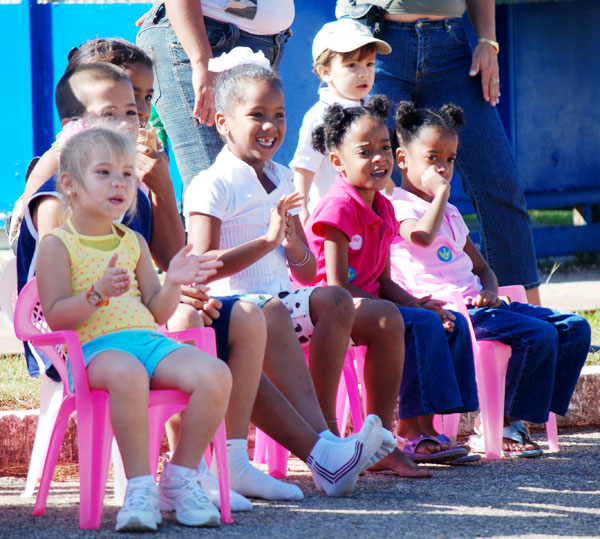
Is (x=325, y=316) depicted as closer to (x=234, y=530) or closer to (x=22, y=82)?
(x=234, y=530)

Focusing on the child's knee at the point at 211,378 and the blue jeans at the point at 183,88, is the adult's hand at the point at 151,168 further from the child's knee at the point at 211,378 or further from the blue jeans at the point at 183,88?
the child's knee at the point at 211,378

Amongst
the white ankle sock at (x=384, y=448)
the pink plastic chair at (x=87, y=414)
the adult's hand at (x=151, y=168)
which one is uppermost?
the adult's hand at (x=151, y=168)

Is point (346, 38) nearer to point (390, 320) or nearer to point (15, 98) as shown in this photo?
point (390, 320)

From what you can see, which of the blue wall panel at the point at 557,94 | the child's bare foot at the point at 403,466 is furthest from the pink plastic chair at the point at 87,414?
the blue wall panel at the point at 557,94

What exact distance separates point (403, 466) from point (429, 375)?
1.10 feet

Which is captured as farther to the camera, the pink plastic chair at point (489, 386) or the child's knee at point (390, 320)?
the pink plastic chair at point (489, 386)

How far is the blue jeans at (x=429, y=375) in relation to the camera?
375cm

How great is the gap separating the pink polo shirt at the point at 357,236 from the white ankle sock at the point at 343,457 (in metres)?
0.82

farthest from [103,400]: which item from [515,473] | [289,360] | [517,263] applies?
[517,263]

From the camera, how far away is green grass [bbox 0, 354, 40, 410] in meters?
4.04

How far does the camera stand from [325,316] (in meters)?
3.52

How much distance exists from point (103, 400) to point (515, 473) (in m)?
1.47

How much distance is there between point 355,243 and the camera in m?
3.94

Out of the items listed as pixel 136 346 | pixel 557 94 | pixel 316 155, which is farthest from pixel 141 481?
pixel 557 94
